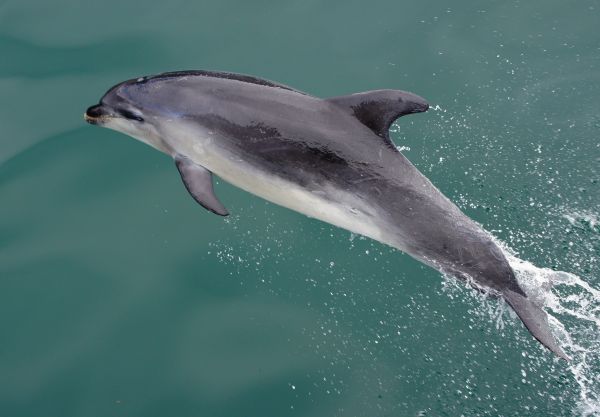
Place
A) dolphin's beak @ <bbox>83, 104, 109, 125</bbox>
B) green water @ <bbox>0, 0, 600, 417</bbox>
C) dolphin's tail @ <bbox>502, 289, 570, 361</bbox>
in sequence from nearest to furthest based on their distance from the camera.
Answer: dolphin's tail @ <bbox>502, 289, 570, 361</bbox>, green water @ <bbox>0, 0, 600, 417</bbox>, dolphin's beak @ <bbox>83, 104, 109, 125</bbox>

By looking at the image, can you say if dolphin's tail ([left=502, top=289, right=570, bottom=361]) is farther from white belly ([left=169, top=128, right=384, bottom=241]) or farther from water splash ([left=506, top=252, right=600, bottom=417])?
white belly ([left=169, top=128, right=384, bottom=241])

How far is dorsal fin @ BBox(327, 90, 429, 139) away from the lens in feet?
22.4

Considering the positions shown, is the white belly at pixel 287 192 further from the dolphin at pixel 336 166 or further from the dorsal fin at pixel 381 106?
the dorsal fin at pixel 381 106

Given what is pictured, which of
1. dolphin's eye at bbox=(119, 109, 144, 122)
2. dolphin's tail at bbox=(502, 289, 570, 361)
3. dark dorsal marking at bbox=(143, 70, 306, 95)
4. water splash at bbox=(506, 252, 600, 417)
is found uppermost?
dark dorsal marking at bbox=(143, 70, 306, 95)

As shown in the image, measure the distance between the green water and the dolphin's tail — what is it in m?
0.68

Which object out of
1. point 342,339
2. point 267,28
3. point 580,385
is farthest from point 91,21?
point 580,385

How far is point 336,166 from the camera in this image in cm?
695

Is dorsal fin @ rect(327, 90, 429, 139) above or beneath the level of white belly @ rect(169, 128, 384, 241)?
above

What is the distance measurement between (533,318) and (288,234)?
2.89m

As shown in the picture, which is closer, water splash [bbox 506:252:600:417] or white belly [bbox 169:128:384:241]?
water splash [bbox 506:252:600:417]

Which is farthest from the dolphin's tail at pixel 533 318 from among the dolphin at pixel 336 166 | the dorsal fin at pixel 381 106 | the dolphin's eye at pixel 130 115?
the dolphin's eye at pixel 130 115

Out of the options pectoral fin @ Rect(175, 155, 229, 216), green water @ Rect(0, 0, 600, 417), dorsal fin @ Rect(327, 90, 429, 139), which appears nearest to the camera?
dorsal fin @ Rect(327, 90, 429, 139)

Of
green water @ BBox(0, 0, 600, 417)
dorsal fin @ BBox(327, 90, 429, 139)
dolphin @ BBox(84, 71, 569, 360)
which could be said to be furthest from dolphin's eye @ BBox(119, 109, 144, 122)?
dorsal fin @ BBox(327, 90, 429, 139)

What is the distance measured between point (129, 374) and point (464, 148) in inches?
168
